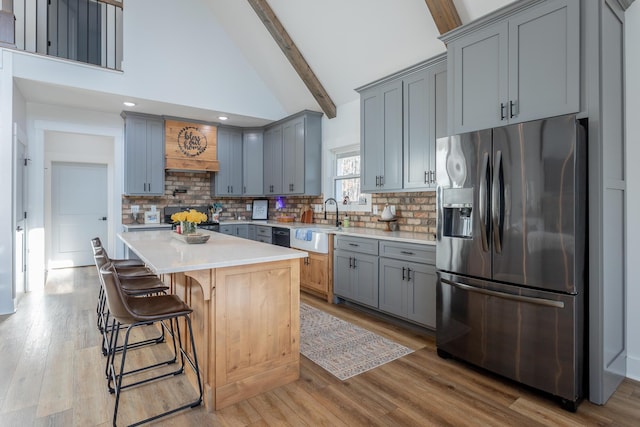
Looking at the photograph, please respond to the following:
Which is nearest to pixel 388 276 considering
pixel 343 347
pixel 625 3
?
pixel 343 347

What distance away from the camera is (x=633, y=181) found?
7.93 ft

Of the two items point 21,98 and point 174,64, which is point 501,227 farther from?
point 21,98

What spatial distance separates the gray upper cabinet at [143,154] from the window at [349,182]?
280 centimetres

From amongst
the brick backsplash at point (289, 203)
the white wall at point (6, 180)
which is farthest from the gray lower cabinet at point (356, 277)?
the white wall at point (6, 180)

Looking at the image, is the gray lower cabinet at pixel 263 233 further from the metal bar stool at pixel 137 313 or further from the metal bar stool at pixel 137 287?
the metal bar stool at pixel 137 313

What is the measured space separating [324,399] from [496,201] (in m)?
1.69

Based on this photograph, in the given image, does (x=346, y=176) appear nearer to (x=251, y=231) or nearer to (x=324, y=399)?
(x=251, y=231)

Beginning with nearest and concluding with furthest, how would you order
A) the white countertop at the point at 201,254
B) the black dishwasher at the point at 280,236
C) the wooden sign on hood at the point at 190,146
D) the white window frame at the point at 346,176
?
the white countertop at the point at 201,254 → the white window frame at the point at 346,176 → the black dishwasher at the point at 280,236 → the wooden sign on hood at the point at 190,146

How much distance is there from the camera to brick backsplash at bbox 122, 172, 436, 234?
3936 mm

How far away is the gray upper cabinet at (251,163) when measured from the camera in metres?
6.36

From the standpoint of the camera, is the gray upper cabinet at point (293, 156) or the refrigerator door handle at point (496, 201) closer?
the refrigerator door handle at point (496, 201)

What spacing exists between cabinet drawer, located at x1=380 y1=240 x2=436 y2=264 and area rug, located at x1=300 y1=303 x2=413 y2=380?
→ 75 cm

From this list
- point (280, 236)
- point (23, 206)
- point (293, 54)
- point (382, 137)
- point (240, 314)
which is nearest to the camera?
point (240, 314)

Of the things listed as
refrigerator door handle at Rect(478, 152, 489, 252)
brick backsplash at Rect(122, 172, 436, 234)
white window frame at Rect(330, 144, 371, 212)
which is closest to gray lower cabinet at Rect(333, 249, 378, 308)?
brick backsplash at Rect(122, 172, 436, 234)
